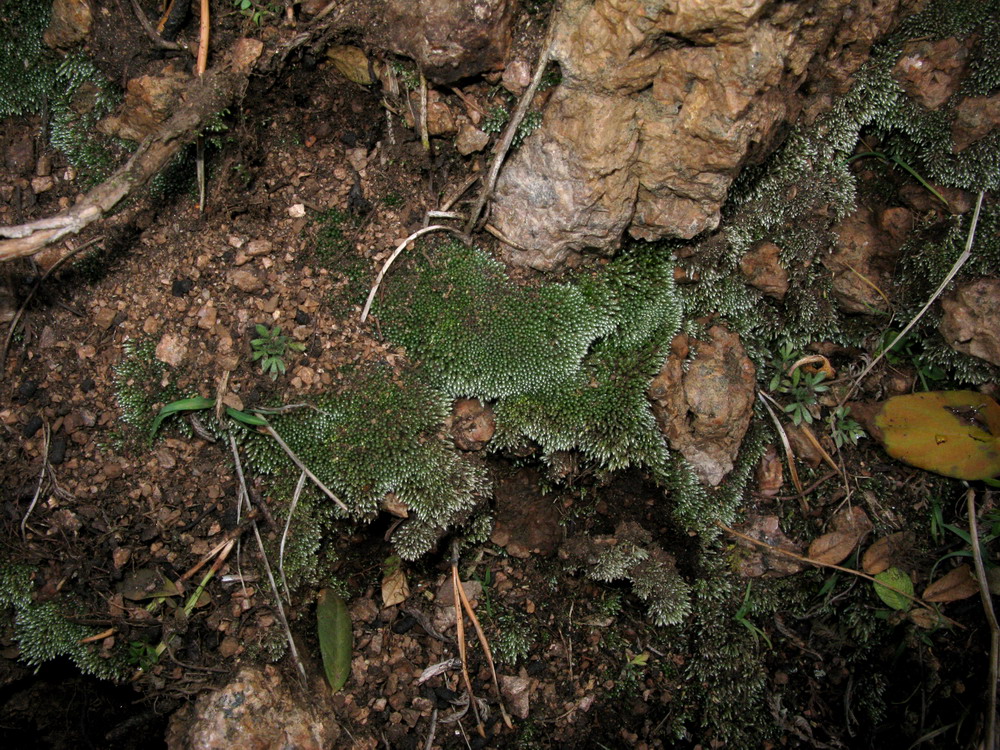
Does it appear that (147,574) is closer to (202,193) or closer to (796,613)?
(202,193)

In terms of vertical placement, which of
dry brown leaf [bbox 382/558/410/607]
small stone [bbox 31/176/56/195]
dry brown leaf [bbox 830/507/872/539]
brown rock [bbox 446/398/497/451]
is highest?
small stone [bbox 31/176/56/195]

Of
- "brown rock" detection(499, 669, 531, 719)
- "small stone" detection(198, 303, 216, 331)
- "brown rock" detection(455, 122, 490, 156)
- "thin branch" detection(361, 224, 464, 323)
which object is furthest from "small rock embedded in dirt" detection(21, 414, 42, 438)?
"brown rock" detection(499, 669, 531, 719)

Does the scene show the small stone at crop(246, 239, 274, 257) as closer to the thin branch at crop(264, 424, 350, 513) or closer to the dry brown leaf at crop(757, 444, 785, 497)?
the thin branch at crop(264, 424, 350, 513)

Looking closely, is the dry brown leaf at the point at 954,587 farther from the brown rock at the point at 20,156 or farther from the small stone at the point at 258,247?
the brown rock at the point at 20,156

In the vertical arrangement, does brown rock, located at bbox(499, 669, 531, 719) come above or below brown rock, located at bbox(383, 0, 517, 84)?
below

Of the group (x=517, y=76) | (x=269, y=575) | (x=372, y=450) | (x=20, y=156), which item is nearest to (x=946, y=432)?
(x=517, y=76)

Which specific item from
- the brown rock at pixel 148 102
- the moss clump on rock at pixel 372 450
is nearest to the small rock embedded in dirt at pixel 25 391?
the moss clump on rock at pixel 372 450
